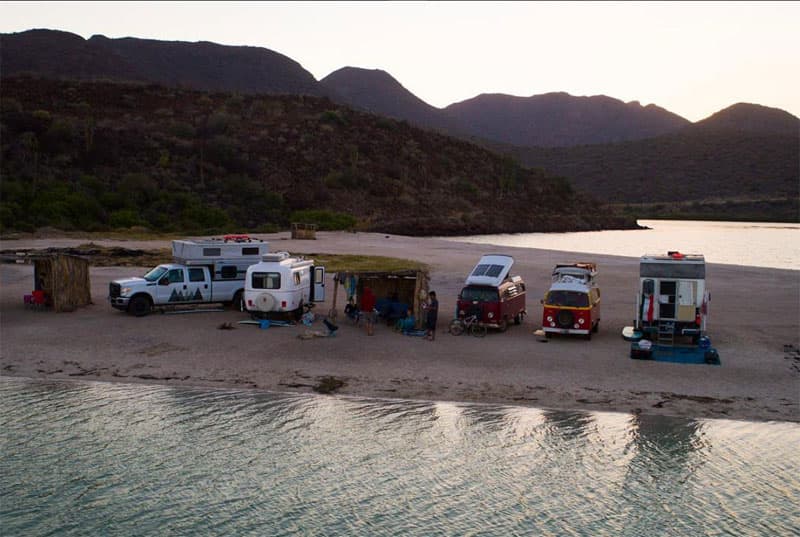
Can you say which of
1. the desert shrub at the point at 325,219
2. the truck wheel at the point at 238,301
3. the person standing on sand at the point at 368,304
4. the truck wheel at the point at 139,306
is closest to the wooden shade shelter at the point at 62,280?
the truck wheel at the point at 139,306

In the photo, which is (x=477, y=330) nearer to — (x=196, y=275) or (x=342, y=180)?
(x=196, y=275)

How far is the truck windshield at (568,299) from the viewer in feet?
75.3

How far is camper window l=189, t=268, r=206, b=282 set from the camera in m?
27.1

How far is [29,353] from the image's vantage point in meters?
21.2

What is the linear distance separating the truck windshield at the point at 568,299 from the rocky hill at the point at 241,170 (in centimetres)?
4884

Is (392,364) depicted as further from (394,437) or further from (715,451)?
(715,451)

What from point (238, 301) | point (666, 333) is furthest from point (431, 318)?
point (238, 301)

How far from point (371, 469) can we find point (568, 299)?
35.6 ft

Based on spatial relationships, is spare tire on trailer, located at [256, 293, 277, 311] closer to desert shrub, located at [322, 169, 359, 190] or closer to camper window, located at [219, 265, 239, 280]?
camper window, located at [219, 265, 239, 280]

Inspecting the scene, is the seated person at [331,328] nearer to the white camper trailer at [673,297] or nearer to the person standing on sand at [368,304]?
the person standing on sand at [368,304]

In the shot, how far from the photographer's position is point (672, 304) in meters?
21.9

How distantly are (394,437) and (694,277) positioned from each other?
35.2 feet

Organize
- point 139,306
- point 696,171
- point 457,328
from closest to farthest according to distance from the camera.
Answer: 1. point 457,328
2. point 139,306
3. point 696,171

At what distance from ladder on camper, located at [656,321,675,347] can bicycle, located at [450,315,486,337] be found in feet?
16.7
